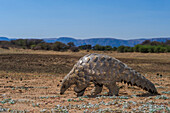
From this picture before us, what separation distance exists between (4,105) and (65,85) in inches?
126

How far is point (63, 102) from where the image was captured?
1038cm

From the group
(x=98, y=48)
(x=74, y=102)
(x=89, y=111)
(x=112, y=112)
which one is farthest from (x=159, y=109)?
(x=98, y=48)

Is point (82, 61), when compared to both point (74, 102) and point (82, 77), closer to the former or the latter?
point (82, 77)

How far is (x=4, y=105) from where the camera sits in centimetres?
965

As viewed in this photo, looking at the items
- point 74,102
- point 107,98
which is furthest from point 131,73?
point 74,102

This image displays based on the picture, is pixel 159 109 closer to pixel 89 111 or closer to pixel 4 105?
pixel 89 111

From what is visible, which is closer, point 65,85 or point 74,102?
point 74,102

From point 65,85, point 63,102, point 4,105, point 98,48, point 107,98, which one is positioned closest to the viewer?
point 4,105

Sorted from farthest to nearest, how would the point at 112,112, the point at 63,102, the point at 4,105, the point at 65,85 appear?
the point at 65,85
the point at 63,102
the point at 4,105
the point at 112,112

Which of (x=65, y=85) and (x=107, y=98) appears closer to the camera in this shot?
(x=107, y=98)

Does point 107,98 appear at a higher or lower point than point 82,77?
lower

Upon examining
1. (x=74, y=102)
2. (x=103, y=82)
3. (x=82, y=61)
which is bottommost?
(x=74, y=102)

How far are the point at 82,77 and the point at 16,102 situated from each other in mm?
3130

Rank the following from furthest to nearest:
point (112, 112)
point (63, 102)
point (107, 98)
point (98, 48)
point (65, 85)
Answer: point (98, 48) → point (65, 85) → point (107, 98) → point (63, 102) → point (112, 112)
